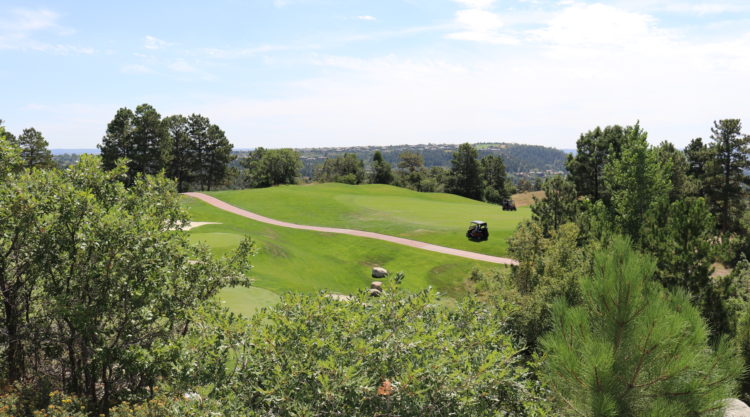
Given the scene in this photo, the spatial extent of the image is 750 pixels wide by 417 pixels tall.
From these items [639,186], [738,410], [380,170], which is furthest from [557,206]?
[380,170]

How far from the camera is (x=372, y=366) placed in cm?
583

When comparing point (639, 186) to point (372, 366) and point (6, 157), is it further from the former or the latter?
point (6, 157)

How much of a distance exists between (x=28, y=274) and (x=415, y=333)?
8288 mm

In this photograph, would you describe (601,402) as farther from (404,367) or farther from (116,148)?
(116,148)

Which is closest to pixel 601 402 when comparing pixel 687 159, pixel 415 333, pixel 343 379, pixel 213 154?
pixel 415 333

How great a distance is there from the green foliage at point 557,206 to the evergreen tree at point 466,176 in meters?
77.8

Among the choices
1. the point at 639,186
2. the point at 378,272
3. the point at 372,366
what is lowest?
the point at 378,272

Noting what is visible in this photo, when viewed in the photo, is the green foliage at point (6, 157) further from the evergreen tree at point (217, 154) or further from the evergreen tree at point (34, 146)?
the evergreen tree at point (217, 154)

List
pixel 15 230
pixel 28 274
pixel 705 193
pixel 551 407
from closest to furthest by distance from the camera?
pixel 551 407, pixel 15 230, pixel 28 274, pixel 705 193

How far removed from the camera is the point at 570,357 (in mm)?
6039

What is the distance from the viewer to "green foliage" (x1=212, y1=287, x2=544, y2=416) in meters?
5.39

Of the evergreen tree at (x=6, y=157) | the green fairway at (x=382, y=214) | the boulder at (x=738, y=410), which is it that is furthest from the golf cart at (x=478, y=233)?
the evergreen tree at (x=6, y=157)

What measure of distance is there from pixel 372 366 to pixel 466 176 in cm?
9952

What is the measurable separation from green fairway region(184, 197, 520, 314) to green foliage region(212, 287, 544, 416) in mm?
11661
